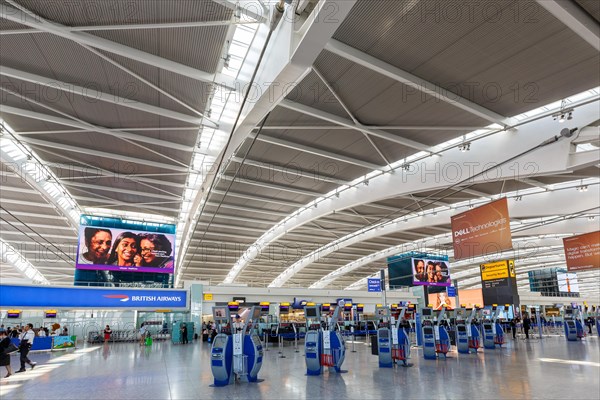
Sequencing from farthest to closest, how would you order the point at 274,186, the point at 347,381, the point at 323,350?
1. the point at 274,186
2. the point at 323,350
3. the point at 347,381

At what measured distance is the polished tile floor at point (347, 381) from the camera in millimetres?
7359

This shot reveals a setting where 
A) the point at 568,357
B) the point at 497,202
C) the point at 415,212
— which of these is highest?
the point at 415,212

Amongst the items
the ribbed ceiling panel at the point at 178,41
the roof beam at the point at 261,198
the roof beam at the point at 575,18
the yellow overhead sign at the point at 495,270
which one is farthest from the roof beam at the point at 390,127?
the yellow overhead sign at the point at 495,270

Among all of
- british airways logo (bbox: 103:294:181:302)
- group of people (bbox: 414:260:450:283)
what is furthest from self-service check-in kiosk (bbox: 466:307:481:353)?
british airways logo (bbox: 103:294:181:302)

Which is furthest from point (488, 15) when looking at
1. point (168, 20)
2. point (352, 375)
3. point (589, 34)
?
point (352, 375)

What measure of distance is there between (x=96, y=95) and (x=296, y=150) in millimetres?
7381

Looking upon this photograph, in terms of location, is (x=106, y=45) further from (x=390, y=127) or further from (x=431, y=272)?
(x=431, y=272)

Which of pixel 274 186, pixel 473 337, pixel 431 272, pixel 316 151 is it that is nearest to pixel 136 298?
pixel 274 186

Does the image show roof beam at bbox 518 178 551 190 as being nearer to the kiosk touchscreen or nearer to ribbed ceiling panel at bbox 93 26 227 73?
ribbed ceiling panel at bbox 93 26 227 73

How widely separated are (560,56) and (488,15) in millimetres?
2420

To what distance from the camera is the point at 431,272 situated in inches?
1129

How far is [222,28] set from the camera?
9711 millimetres

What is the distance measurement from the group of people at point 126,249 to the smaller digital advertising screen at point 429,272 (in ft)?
53.0

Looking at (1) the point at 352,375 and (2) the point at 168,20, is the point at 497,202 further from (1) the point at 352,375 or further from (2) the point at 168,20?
(2) the point at 168,20
